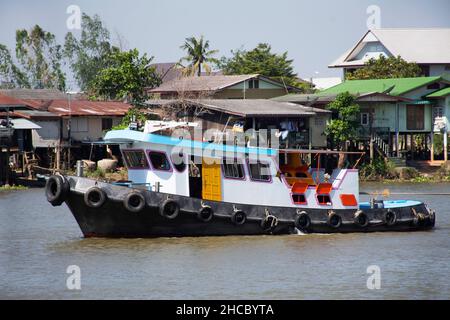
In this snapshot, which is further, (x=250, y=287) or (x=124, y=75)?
(x=124, y=75)

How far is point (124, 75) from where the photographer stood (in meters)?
52.3

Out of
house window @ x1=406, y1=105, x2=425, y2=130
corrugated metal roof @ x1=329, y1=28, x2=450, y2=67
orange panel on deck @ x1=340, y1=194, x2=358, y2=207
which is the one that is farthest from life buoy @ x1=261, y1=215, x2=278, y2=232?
corrugated metal roof @ x1=329, y1=28, x2=450, y2=67

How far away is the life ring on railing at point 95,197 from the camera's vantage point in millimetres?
24359

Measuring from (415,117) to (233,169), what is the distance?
26.3 meters

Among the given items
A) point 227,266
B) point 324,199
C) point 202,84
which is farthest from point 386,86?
point 227,266

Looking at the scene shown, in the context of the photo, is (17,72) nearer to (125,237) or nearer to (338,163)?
(338,163)

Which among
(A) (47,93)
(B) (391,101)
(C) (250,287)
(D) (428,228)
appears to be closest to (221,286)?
(C) (250,287)

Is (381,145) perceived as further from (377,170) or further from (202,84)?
(202,84)

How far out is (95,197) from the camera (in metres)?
24.4

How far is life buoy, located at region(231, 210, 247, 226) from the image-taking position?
83.1ft

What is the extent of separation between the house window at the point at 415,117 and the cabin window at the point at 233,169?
25944mm

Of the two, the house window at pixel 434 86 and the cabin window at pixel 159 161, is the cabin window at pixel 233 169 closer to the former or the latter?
the cabin window at pixel 159 161

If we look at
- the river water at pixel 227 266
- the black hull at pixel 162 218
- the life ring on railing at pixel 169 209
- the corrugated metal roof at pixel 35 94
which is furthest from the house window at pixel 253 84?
the life ring on railing at pixel 169 209
